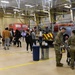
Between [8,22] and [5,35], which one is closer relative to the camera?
[5,35]

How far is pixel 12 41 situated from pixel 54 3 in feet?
19.8

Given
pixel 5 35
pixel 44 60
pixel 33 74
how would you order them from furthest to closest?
pixel 5 35, pixel 44 60, pixel 33 74

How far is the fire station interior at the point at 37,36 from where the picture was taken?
23.9 feet

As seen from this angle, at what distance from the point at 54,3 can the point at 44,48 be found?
11.4 meters

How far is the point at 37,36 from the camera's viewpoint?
64.6ft

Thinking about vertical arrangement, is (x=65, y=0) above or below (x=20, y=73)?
above

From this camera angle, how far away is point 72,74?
6.53 meters

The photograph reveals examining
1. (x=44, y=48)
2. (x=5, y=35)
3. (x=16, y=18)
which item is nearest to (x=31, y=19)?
(x=16, y=18)

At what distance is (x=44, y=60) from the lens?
30.4 feet

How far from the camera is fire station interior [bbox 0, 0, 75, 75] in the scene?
728cm

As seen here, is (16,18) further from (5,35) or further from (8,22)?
(5,35)

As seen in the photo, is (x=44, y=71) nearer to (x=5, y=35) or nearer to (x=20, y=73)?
(x=20, y=73)

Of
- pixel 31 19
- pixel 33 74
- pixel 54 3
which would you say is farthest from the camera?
pixel 31 19

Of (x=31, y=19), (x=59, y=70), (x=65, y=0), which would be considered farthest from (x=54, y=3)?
(x=31, y=19)
